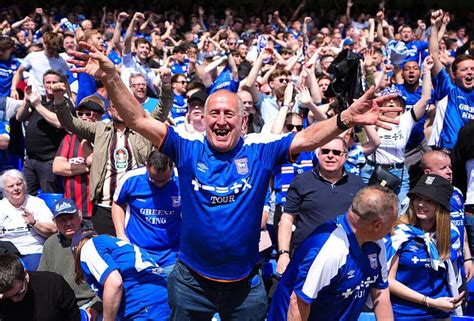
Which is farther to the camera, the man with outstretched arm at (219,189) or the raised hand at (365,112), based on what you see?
the man with outstretched arm at (219,189)

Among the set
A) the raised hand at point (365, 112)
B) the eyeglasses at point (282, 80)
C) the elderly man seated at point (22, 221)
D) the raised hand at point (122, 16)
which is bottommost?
the elderly man seated at point (22, 221)

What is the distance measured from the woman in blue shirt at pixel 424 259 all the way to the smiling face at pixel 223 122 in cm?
127

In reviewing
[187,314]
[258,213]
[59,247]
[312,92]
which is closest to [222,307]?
[187,314]

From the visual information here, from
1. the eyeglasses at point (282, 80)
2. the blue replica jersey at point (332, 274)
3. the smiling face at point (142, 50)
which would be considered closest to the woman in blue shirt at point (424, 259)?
the blue replica jersey at point (332, 274)

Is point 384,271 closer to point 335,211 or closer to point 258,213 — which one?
point 258,213

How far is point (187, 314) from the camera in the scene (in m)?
3.58

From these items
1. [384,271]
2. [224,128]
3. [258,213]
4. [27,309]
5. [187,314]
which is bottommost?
[27,309]

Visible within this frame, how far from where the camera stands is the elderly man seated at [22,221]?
6.00m

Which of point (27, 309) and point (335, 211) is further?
point (335, 211)

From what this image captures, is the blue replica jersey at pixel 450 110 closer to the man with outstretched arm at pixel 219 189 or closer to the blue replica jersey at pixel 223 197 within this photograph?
the man with outstretched arm at pixel 219 189

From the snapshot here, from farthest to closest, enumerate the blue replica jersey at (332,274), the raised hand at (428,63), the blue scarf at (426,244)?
the raised hand at (428,63)
the blue scarf at (426,244)
the blue replica jersey at (332,274)

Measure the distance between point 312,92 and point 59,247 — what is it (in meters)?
3.35

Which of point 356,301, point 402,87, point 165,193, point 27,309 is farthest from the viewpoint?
point 402,87

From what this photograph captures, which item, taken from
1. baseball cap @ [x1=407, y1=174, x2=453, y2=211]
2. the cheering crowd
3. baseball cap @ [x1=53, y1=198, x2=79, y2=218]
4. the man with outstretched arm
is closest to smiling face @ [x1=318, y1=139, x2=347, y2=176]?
the cheering crowd
